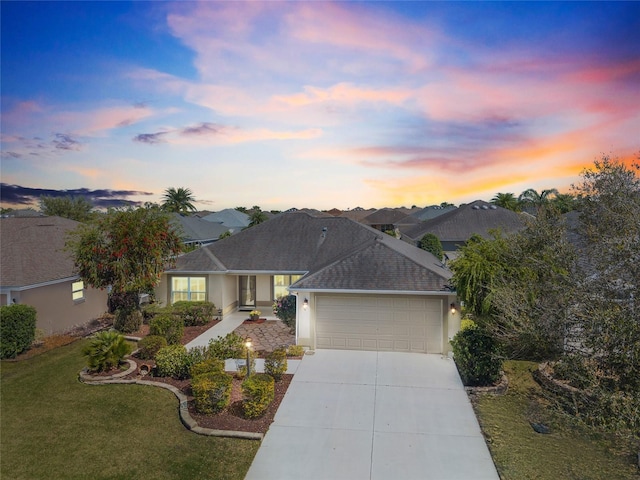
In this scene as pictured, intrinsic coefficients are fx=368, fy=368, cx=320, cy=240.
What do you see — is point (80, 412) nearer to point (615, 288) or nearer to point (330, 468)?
point (330, 468)

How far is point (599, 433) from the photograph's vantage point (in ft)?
27.3

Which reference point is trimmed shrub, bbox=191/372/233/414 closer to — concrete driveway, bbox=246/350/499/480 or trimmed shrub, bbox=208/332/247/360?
concrete driveway, bbox=246/350/499/480

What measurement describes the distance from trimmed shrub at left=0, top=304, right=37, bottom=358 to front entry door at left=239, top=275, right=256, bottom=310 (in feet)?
31.3

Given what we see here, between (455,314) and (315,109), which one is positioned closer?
(455,314)

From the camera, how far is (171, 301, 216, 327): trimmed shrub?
1764 centimetres

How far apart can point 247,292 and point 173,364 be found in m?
9.41

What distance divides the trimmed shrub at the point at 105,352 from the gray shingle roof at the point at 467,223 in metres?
30.9

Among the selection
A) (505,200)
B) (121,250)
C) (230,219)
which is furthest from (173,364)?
(505,200)

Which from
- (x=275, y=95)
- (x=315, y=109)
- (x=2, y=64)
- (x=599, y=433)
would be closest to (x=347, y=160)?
(x=315, y=109)

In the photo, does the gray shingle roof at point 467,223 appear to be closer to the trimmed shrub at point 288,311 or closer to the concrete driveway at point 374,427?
the trimmed shrub at point 288,311

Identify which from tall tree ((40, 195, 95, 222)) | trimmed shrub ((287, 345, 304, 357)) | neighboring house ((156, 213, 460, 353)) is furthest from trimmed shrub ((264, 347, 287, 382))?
tall tree ((40, 195, 95, 222))

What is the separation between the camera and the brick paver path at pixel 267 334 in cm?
1495

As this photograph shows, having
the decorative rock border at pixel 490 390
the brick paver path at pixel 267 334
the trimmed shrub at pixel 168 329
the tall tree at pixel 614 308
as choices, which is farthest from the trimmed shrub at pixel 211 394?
the tall tree at pixel 614 308

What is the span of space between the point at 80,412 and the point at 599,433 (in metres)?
12.6
